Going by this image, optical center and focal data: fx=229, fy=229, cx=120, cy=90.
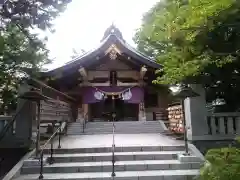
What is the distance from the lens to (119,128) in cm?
1174

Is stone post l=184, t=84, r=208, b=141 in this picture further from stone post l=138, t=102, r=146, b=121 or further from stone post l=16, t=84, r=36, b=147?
stone post l=138, t=102, r=146, b=121

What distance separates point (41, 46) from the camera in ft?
23.3

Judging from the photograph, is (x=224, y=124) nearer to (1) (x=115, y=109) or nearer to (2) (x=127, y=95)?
(2) (x=127, y=95)

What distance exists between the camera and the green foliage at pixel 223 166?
3.88 m

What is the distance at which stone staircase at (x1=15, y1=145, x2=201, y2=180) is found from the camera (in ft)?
19.1

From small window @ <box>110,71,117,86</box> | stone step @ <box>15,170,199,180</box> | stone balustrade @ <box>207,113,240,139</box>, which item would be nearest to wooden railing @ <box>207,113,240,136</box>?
stone balustrade @ <box>207,113,240,139</box>

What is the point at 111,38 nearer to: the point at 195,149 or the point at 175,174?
the point at 195,149

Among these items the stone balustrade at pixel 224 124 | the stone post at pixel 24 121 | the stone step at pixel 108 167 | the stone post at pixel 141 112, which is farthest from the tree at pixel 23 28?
the stone post at pixel 141 112

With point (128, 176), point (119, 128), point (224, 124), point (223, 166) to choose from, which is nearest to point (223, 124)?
point (224, 124)

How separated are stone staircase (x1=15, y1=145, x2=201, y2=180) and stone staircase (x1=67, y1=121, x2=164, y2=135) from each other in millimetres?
3859

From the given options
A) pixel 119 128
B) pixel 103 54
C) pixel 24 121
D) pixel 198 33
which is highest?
pixel 103 54

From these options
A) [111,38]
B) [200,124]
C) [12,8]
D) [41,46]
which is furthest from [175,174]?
[111,38]

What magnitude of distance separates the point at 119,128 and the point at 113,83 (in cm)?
448

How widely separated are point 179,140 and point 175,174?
2846mm
